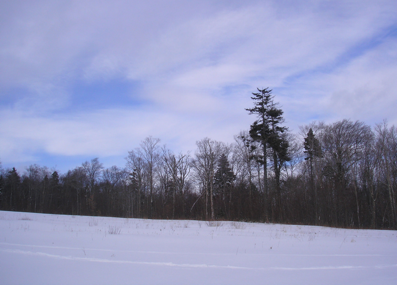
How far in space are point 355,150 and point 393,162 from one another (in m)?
4.56

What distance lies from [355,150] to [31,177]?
74749 mm

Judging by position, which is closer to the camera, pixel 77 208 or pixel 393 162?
pixel 393 162

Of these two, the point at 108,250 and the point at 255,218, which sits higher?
the point at 108,250

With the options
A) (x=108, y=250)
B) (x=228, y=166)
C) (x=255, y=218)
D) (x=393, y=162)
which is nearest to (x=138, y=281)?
(x=108, y=250)

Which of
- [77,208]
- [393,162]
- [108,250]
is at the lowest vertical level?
[77,208]

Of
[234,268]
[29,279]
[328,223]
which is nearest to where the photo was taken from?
[29,279]

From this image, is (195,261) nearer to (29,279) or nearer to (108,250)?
(108,250)

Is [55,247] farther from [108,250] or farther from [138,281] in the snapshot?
[138,281]

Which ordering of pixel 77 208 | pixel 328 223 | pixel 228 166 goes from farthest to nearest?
pixel 77 208, pixel 228 166, pixel 328 223

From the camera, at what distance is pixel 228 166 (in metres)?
46.8

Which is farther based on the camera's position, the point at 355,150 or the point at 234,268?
the point at 355,150

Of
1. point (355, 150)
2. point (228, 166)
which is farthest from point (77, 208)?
point (355, 150)

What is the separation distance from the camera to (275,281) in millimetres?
4871

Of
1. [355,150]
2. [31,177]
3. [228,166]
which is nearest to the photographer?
[355,150]
